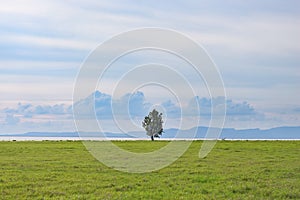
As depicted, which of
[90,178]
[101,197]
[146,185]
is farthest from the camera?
[90,178]

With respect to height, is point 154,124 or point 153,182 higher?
point 154,124

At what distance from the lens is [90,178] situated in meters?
22.3

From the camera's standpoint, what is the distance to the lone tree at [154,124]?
9106 cm

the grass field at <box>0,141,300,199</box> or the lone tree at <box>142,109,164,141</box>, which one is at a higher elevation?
the lone tree at <box>142,109,164,141</box>

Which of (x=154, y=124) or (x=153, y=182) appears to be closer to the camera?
(x=153, y=182)

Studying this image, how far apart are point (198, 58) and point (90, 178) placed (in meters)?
9.69

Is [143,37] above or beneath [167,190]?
above

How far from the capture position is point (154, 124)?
304ft

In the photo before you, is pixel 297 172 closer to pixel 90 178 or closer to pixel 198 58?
pixel 198 58

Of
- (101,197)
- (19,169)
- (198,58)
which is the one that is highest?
(198,58)

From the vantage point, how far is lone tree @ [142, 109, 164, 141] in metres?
91.1

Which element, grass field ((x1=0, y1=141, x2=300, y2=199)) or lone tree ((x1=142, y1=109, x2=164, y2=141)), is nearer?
grass field ((x1=0, y1=141, x2=300, y2=199))

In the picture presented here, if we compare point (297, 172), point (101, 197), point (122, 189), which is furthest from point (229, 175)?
point (101, 197)

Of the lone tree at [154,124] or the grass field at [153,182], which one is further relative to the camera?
the lone tree at [154,124]
